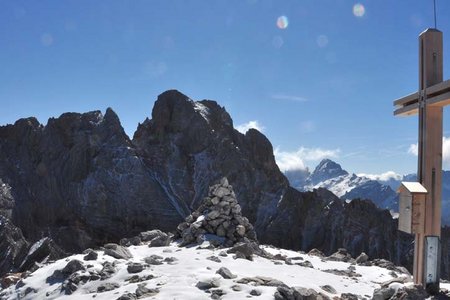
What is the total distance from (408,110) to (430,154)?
0.98 m

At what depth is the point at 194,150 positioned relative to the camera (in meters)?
100

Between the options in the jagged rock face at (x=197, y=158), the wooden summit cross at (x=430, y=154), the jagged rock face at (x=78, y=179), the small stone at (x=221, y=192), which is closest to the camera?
the wooden summit cross at (x=430, y=154)

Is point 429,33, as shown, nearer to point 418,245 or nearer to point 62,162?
point 418,245

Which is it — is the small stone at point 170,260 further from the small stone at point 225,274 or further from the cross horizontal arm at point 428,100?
the cross horizontal arm at point 428,100

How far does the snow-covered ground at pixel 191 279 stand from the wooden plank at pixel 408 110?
4.24 meters

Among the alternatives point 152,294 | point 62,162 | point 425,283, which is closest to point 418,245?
point 425,283

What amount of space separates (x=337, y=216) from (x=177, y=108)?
43.7 m

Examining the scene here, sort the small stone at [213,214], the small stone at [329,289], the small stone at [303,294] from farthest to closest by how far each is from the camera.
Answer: the small stone at [213,214], the small stone at [329,289], the small stone at [303,294]

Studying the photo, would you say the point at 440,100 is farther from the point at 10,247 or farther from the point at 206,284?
the point at 10,247

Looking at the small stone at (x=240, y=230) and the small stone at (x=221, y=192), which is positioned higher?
the small stone at (x=221, y=192)

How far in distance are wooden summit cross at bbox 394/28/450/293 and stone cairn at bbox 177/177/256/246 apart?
29.3 ft

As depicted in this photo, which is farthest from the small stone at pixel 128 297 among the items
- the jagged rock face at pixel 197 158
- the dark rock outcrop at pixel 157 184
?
the jagged rock face at pixel 197 158

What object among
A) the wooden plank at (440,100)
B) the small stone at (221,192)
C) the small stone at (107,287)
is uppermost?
the wooden plank at (440,100)

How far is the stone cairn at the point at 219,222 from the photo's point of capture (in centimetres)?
1605
